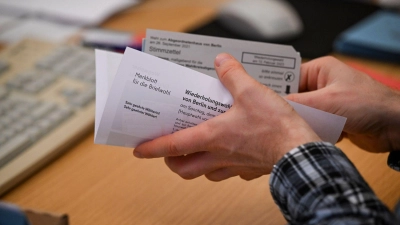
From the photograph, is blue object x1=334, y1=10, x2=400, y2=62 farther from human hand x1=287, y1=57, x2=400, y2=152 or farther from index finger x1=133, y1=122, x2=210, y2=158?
index finger x1=133, y1=122, x2=210, y2=158

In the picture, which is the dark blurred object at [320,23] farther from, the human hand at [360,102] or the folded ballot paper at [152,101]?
the folded ballot paper at [152,101]

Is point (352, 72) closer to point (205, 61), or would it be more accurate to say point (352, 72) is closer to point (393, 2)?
point (205, 61)

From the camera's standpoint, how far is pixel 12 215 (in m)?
0.55

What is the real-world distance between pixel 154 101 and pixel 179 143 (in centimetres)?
6

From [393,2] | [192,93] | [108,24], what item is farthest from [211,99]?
[393,2]

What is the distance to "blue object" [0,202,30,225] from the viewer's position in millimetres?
552

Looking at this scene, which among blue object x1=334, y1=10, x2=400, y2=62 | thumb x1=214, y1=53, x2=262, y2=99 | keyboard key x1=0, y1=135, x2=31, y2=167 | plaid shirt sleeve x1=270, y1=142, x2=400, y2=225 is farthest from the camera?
blue object x1=334, y1=10, x2=400, y2=62

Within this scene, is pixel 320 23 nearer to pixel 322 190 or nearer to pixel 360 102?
A: pixel 360 102

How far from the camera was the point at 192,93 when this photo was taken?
25.0 inches

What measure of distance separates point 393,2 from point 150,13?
62cm

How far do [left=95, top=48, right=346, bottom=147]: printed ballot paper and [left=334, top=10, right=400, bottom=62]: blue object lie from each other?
514 millimetres

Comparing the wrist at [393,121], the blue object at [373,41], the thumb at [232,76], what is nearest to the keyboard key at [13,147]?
the thumb at [232,76]

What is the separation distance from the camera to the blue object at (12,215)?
21.7 inches

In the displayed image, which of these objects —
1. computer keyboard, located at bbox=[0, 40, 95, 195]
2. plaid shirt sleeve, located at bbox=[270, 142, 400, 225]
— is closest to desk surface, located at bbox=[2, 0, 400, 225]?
computer keyboard, located at bbox=[0, 40, 95, 195]
